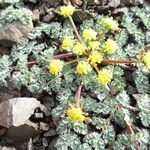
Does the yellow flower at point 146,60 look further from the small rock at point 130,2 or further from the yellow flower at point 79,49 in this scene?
the small rock at point 130,2

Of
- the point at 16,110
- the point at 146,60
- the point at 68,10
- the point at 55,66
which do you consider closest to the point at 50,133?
the point at 16,110

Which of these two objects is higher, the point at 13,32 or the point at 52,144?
the point at 13,32

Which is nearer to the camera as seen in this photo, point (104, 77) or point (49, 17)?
point (104, 77)

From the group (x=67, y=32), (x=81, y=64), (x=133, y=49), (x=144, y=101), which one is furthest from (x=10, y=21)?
(x=144, y=101)

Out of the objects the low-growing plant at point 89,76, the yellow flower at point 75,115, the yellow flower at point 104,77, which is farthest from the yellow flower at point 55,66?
the yellow flower at point 75,115

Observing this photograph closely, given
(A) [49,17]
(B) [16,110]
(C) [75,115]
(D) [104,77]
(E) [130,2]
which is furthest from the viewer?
(E) [130,2]

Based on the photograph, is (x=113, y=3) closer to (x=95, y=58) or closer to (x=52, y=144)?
(x=95, y=58)

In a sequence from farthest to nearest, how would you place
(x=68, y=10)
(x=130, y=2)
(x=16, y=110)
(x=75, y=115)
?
(x=130, y=2)
(x=68, y=10)
(x=16, y=110)
(x=75, y=115)

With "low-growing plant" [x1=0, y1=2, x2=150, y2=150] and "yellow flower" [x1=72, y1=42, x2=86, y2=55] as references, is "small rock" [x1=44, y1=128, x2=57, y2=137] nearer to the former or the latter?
"low-growing plant" [x1=0, y1=2, x2=150, y2=150]
